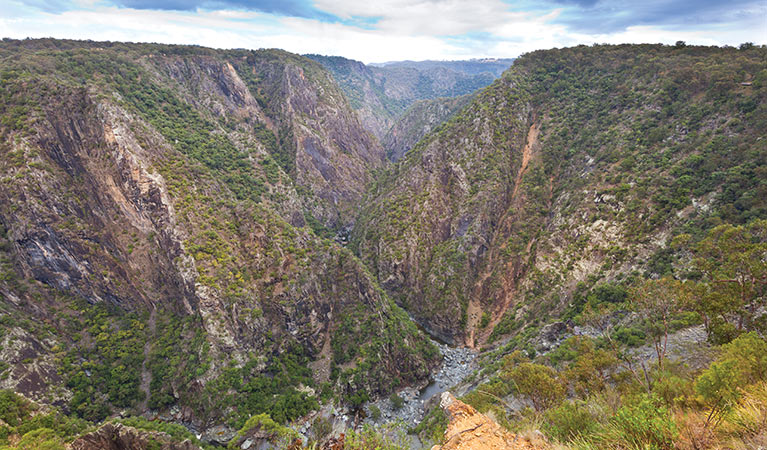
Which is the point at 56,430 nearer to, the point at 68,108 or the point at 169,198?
the point at 169,198

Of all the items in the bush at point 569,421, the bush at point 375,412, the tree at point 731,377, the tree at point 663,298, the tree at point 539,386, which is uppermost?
the tree at point 731,377

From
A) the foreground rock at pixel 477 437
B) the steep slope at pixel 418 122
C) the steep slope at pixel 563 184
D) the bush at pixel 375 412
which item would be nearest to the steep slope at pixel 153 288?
the bush at pixel 375 412

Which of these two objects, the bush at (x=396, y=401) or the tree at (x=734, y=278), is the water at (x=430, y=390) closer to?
the bush at (x=396, y=401)

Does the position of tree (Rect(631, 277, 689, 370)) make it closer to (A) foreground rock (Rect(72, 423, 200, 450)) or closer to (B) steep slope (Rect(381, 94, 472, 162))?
(A) foreground rock (Rect(72, 423, 200, 450))

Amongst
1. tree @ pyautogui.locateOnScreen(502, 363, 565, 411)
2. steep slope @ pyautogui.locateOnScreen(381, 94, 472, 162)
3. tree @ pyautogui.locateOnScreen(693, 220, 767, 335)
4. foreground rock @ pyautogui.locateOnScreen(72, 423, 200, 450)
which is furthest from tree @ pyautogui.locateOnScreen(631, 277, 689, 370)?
steep slope @ pyautogui.locateOnScreen(381, 94, 472, 162)

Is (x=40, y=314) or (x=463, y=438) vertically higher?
(x=463, y=438)

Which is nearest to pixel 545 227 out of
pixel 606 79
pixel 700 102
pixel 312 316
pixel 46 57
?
pixel 700 102
